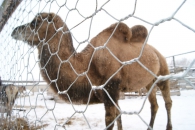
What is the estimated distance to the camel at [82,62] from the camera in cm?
115

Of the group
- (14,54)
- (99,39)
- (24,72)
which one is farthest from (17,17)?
(99,39)

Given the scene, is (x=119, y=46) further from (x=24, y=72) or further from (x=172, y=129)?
(x=172, y=129)

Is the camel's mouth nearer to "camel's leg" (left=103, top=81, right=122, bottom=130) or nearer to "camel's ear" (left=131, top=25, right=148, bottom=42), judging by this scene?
"camel's leg" (left=103, top=81, right=122, bottom=130)

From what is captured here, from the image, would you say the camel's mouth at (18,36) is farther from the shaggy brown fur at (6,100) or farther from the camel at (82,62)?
the shaggy brown fur at (6,100)

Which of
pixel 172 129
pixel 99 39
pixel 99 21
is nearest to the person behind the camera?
pixel 99 21

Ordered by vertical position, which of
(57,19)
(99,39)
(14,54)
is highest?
(57,19)

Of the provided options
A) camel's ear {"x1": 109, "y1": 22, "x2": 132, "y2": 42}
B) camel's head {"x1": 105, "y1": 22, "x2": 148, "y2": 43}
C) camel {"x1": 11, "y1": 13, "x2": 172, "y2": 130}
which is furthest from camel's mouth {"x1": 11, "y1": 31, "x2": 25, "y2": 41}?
camel's ear {"x1": 109, "y1": 22, "x2": 132, "y2": 42}

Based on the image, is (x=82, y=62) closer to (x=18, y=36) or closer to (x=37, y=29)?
(x=37, y=29)

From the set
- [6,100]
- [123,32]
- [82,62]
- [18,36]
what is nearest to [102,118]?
[6,100]

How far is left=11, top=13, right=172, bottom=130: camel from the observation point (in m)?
1.15

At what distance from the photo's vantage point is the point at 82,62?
125 cm

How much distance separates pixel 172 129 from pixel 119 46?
4.23 ft

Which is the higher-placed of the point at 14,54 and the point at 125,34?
the point at 125,34

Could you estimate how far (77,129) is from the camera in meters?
2.21
